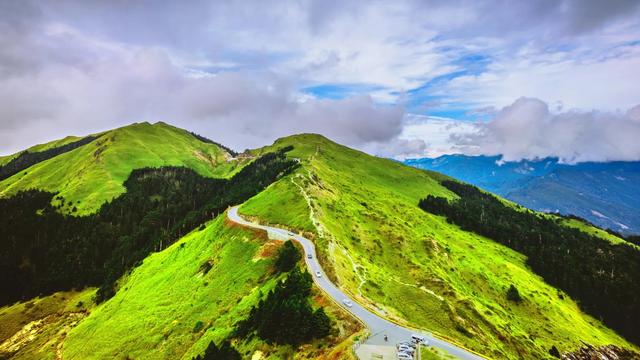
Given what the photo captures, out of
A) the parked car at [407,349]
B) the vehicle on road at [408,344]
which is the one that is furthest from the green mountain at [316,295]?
the vehicle on road at [408,344]

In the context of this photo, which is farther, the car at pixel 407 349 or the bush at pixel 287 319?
the bush at pixel 287 319

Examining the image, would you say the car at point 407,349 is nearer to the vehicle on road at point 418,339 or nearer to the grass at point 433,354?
the grass at point 433,354

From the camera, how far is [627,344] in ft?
451

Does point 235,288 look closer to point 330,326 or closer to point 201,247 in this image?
point 330,326

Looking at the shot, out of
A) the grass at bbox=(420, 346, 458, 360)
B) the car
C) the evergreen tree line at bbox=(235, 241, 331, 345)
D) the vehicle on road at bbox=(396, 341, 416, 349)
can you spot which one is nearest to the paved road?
the vehicle on road at bbox=(396, 341, 416, 349)

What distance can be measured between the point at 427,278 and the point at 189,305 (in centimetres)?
5896

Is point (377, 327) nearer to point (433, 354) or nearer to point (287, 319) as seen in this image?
point (433, 354)

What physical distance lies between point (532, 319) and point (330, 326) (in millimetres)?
96481

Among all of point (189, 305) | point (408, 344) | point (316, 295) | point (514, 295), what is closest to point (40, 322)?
point (189, 305)

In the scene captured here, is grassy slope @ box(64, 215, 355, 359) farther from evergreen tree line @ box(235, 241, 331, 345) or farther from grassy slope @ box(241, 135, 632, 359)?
grassy slope @ box(241, 135, 632, 359)

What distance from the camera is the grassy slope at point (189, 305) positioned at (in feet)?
212

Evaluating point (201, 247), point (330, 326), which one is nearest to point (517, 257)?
point (201, 247)

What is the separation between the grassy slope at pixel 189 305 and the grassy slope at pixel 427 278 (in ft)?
47.1

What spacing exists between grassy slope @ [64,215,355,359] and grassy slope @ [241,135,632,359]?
14.3 m
